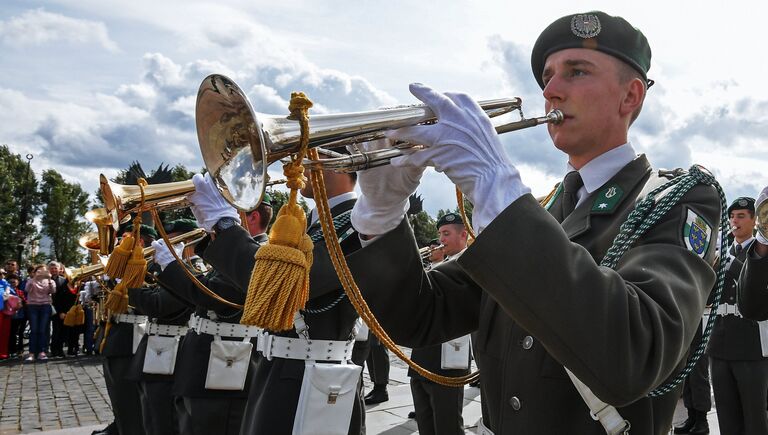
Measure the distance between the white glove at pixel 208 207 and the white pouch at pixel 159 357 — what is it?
6.66 feet

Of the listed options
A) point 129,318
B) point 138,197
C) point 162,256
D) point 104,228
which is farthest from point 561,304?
point 129,318

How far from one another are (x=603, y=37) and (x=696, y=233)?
67 cm

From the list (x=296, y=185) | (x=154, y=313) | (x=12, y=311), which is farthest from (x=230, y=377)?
(x=12, y=311)

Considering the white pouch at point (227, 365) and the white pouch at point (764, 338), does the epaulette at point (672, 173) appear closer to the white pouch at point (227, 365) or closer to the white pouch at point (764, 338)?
the white pouch at point (227, 365)

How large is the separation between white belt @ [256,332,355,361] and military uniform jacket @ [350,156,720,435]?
4.69 ft

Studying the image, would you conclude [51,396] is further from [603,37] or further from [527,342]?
[603,37]

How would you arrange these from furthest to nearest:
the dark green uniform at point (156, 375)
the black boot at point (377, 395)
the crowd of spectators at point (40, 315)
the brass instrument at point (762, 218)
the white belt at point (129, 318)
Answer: the crowd of spectators at point (40, 315), the black boot at point (377, 395), the white belt at point (129, 318), the dark green uniform at point (156, 375), the brass instrument at point (762, 218)

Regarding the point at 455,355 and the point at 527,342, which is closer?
the point at 527,342

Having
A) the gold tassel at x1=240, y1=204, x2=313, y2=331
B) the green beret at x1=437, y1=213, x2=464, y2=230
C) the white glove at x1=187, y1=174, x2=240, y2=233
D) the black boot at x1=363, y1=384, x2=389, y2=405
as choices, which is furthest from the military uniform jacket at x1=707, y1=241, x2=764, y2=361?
the gold tassel at x1=240, y1=204, x2=313, y2=331

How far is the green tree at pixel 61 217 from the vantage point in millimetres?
44344

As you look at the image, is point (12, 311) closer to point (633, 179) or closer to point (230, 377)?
point (230, 377)

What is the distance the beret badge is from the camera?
6.81ft

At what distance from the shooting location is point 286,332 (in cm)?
358

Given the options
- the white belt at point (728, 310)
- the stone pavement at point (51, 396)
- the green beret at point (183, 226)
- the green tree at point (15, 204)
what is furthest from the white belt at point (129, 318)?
the green tree at point (15, 204)
